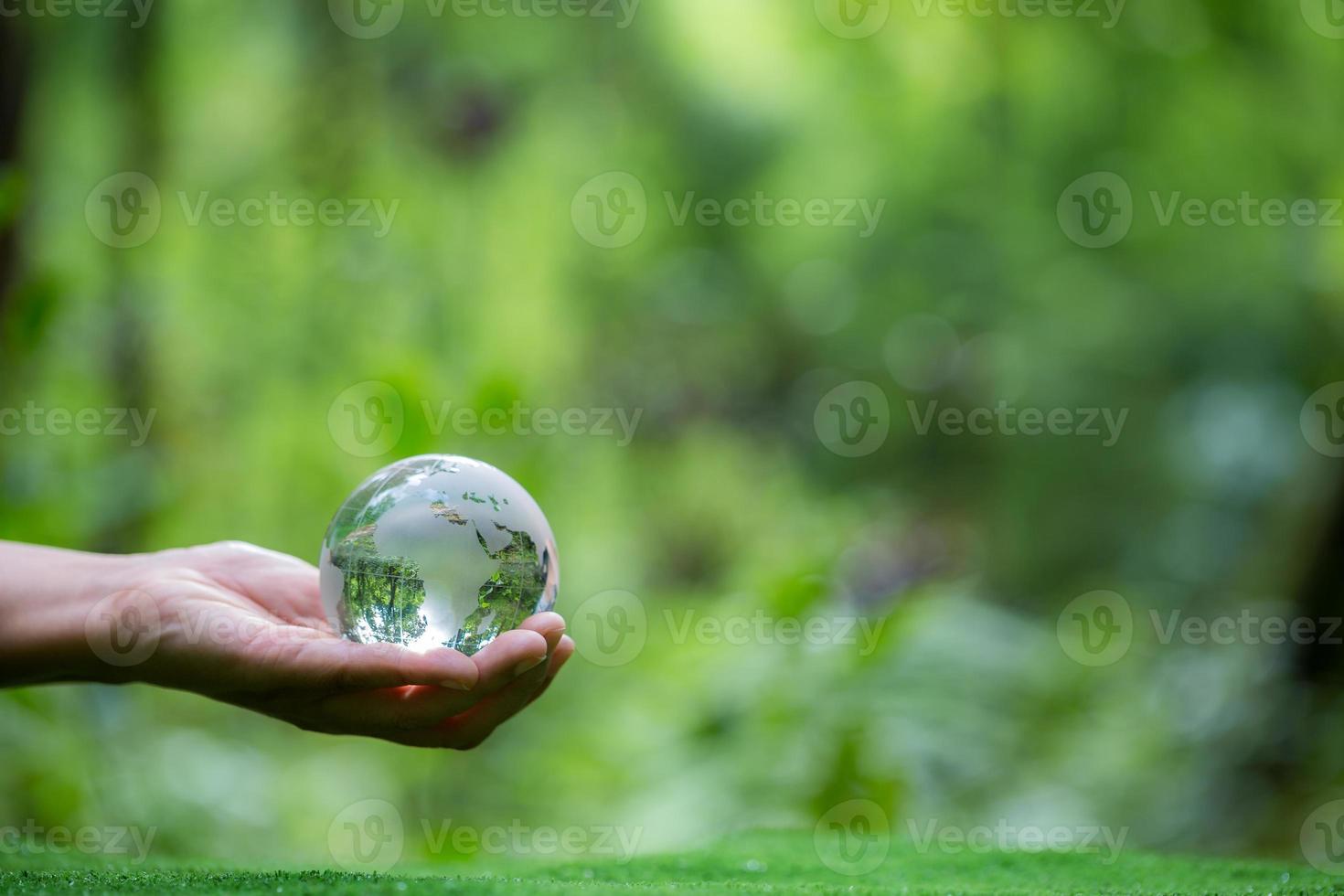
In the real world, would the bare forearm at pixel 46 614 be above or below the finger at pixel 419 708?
above

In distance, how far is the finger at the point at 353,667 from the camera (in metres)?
1.34

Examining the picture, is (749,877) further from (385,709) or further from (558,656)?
(385,709)

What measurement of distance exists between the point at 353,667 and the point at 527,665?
22 cm

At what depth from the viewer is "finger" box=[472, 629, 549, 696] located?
136 centimetres

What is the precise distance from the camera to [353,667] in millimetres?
1372

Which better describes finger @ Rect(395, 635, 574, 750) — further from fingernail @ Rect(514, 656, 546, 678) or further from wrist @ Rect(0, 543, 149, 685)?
wrist @ Rect(0, 543, 149, 685)

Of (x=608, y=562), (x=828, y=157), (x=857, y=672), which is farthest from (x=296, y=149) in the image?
(x=857, y=672)

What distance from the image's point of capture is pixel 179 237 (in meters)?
4.61

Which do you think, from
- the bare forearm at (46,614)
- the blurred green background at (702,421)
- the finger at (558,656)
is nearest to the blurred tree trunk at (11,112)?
the blurred green background at (702,421)

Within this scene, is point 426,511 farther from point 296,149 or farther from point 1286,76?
point 1286,76

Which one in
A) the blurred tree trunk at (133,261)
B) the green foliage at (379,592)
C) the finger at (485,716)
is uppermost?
the blurred tree trunk at (133,261)

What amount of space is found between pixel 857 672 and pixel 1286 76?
315cm

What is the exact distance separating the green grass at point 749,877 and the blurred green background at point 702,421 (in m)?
0.98

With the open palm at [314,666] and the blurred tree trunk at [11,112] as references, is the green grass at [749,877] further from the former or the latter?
the blurred tree trunk at [11,112]
